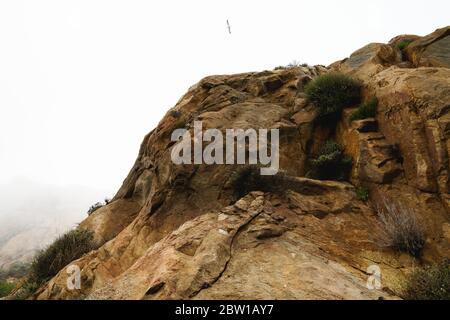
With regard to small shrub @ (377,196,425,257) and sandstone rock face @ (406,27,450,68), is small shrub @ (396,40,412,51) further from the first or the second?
small shrub @ (377,196,425,257)

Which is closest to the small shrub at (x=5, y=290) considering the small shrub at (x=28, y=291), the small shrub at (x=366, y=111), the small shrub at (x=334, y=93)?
the small shrub at (x=28, y=291)

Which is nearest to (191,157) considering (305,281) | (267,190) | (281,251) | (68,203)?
(267,190)

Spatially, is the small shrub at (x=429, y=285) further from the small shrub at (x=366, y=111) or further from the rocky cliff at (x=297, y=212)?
the small shrub at (x=366, y=111)

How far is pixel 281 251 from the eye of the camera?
654cm

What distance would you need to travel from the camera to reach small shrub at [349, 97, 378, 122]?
9.22 m

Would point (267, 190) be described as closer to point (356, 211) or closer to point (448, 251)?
point (356, 211)

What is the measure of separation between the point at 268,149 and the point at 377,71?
4.62 metres

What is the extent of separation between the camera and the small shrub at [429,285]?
5215mm

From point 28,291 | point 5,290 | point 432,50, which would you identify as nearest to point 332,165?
point 432,50

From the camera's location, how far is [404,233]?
6559 mm

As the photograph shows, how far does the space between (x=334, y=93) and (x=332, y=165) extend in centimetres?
263

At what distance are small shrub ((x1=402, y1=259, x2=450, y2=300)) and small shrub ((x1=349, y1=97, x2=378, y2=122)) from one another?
4664 mm

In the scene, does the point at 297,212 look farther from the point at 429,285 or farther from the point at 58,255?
the point at 58,255

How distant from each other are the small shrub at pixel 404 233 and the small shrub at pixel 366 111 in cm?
329
